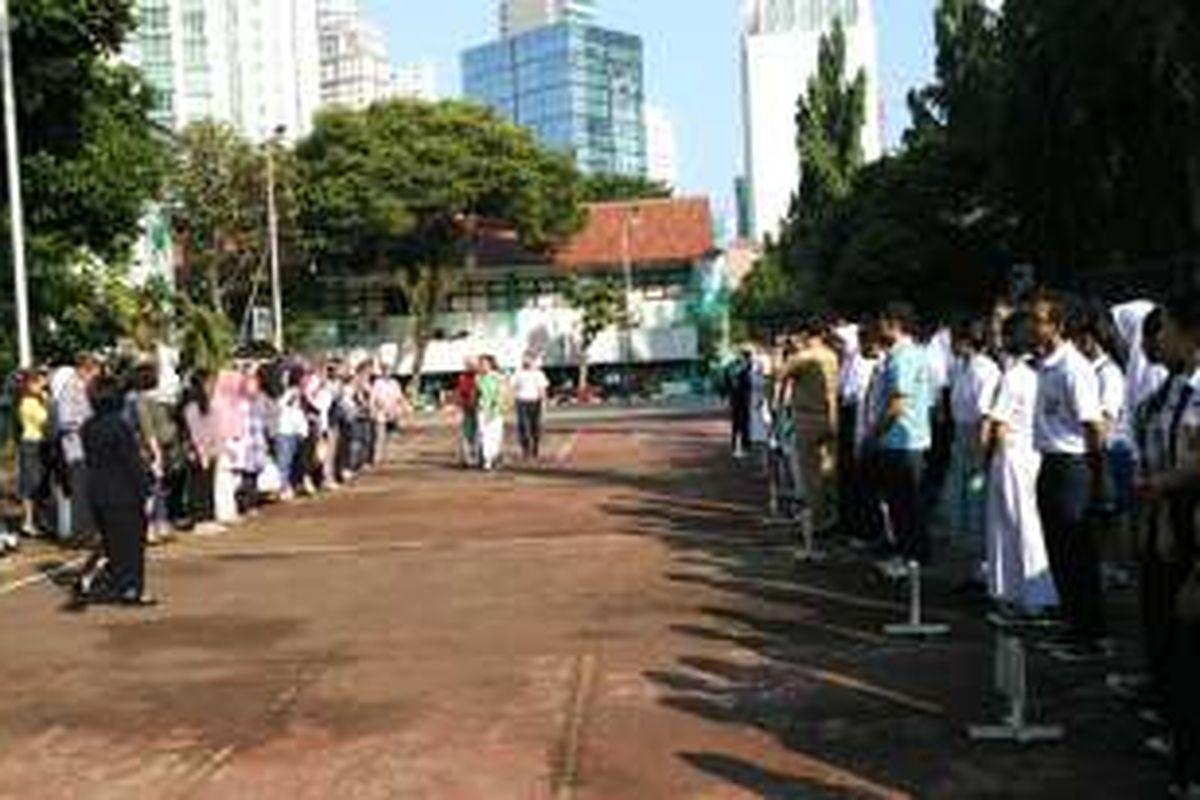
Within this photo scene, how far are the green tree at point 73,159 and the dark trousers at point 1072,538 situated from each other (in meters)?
18.3

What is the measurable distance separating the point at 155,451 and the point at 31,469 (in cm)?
292

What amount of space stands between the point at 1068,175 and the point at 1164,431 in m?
18.6

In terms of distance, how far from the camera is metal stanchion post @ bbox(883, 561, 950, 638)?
12.3 meters

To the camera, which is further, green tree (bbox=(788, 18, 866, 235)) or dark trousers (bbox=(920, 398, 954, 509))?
green tree (bbox=(788, 18, 866, 235))

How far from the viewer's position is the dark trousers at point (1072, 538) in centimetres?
1084

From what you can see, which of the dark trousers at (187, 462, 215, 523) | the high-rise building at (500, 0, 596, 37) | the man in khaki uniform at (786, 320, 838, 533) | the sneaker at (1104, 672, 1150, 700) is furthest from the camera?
the high-rise building at (500, 0, 596, 37)

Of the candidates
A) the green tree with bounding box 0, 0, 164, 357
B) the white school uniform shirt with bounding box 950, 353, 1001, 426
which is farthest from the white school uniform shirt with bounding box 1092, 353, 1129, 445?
the green tree with bounding box 0, 0, 164, 357

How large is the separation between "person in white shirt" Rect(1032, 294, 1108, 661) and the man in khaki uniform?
6.71 m

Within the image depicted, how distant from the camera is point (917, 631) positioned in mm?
12281

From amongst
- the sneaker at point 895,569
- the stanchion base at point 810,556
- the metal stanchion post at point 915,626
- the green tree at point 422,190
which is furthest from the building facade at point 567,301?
the metal stanchion post at point 915,626

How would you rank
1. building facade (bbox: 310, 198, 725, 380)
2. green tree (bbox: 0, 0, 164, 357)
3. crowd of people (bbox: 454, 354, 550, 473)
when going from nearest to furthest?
1. green tree (bbox: 0, 0, 164, 357)
2. crowd of people (bbox: 454, 354, 550, 473)
3. building facade (bbox: 310, 198, 725, 380)

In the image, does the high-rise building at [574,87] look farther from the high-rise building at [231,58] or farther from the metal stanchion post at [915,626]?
the metal stanchion post at [915,626]

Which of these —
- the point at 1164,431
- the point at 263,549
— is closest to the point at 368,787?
the point at 1164,431

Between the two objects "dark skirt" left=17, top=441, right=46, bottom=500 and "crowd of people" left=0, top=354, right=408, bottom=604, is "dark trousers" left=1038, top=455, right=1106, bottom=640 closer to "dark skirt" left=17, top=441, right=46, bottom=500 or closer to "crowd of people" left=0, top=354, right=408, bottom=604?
"crowd of people" left=0, top=354, right=408, bottom=604
